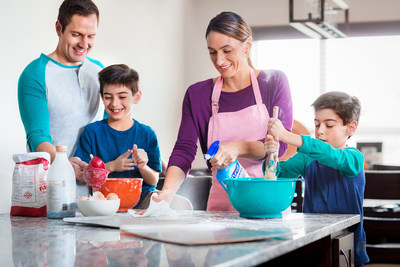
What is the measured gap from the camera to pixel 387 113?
590 cm

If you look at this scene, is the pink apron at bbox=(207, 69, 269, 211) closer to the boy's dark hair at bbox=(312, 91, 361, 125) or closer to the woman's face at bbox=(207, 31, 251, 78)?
the woman's face at bbox=(207, 31, 251, 78)

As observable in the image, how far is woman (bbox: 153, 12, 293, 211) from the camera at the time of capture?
168 centimetres

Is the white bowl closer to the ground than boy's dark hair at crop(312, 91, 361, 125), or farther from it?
closer to the ground

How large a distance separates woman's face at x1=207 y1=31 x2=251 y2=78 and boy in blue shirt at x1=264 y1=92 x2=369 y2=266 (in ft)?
1.13

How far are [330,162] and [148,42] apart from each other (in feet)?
12.1

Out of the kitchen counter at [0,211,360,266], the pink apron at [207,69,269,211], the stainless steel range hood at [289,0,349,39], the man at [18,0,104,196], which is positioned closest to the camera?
the kitchen counter at [0,211,360,266]

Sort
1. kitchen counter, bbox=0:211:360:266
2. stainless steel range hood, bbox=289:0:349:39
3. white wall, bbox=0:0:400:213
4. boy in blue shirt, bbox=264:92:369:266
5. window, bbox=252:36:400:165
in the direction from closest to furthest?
kitchen counter, bbox=0:211:360:266
boy in blue shirt, bbox=264:92:369:266
white wall, bbox=0:0:400:213
stainless steel range hood, bbox=289:0:349:39
window, bbox=252:36:400:165

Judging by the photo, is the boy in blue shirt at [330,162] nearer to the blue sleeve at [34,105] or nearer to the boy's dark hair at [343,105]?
the boy's dark hair at [343,105]

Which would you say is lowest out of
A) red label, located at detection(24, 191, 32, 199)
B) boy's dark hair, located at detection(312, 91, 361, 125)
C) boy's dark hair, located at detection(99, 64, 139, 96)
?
red label, located at detection(24, 191, 32, 199)

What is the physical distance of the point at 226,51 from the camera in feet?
5.54

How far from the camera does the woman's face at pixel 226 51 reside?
5.50 feet

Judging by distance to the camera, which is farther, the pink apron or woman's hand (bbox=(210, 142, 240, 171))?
the pink apron

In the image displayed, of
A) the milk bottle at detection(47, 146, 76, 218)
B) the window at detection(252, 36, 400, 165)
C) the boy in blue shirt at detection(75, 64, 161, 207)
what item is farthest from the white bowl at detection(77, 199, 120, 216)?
the window at detection(252, 36, 400, 165)

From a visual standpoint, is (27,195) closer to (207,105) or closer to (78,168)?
(78,168)
